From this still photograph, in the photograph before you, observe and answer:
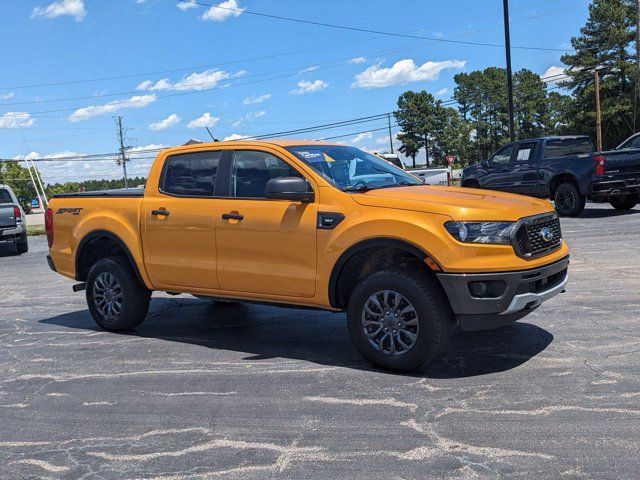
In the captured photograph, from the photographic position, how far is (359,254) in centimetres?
480

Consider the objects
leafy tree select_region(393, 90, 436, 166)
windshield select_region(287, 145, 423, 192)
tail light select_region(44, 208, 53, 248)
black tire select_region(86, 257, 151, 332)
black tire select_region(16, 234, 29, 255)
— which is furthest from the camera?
leafy tree select_region(393, 90, 436, 166)

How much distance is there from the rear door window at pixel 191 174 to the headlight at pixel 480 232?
2425 mm

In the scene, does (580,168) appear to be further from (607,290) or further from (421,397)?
(421,397)

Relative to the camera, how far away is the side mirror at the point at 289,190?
4.85 m

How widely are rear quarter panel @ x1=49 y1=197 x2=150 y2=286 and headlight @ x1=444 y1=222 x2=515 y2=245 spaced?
3.27 m

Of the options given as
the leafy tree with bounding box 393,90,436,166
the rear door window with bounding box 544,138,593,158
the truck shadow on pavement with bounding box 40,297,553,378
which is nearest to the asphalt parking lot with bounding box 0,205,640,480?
the truck shadow on pavement with bounding box 40,297,553,378

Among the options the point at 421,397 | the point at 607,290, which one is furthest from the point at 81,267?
the point at 607,290

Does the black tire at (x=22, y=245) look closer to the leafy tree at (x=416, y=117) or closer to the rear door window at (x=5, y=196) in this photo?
the rear door window at (x=5, y=196)

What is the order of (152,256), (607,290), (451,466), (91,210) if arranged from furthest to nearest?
(607,290) < (91,210) < (152,256) < (451,466)

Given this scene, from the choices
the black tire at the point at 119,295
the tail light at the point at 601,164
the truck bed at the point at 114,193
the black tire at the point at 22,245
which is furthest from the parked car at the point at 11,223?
the tail light at the point at 601,164

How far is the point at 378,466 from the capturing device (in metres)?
3.23

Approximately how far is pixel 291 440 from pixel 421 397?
3.41 ft

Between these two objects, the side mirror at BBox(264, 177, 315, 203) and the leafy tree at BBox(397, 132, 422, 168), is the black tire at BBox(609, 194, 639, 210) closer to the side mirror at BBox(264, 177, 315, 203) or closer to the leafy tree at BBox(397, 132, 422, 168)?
the side mirror at BBox(264, 177, 315, 203)

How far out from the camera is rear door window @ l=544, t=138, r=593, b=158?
14.9m
